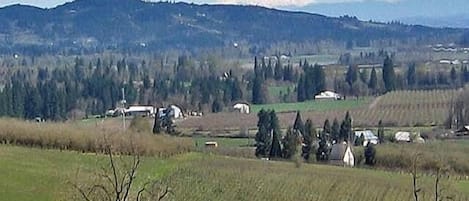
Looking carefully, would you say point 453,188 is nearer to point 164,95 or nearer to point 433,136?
point 433,136

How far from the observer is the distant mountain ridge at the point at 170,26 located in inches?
6661

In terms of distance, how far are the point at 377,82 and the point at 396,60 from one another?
3181 centimetres

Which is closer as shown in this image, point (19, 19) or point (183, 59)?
point (183, 59)

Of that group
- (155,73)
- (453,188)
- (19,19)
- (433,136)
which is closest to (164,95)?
(155,73)

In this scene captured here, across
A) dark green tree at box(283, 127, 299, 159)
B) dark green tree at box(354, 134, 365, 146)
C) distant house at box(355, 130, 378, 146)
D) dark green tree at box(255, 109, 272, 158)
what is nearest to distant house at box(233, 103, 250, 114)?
distant house at box(355, 130, 378, 146)

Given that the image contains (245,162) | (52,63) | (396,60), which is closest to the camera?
(245,162)

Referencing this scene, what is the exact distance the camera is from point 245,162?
30.7 meters

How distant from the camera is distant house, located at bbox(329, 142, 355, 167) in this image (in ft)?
115

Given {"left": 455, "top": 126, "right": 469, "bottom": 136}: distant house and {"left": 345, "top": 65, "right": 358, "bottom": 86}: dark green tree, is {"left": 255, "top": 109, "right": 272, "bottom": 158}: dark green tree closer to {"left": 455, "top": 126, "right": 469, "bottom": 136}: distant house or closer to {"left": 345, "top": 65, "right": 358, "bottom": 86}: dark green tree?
{"left": 455, "top": 126, "right": 469, "bottom": 136}: distant house

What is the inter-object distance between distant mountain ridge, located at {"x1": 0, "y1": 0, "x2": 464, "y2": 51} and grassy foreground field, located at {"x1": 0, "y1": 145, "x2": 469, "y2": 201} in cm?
13261

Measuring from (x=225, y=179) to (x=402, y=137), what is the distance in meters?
15.3

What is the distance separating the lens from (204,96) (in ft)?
215

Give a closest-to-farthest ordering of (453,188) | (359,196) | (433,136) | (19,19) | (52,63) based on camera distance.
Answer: (359,196), (453,188), (433,136), (52,63), (19,19)

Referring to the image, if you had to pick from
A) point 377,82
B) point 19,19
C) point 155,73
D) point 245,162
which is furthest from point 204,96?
point 19,19
